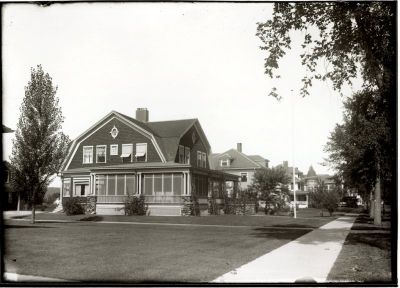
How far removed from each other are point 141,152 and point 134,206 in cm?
559

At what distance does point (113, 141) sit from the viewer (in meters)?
34.5

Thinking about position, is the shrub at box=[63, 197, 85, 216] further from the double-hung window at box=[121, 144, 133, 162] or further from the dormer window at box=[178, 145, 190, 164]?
the dormer window at box=[178, 145, 190, 164]

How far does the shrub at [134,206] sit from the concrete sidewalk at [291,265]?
17.9m

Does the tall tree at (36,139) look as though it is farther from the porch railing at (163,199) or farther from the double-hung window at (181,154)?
the double-hung window at (181,154)

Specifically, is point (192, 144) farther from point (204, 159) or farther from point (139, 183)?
point (139, 183)

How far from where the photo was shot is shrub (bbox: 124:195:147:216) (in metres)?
29.5

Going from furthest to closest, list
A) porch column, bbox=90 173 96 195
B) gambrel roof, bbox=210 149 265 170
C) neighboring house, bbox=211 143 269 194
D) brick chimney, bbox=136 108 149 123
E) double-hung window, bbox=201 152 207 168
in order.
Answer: gambrel roof, bbox=210 149 265 170
neighboring house, bbox=211 143 269 194
brick chimney, bbox=136 108 149 123
double-hung window, bbox=201 152 207 168
porch column, bbox=90 173 96 195

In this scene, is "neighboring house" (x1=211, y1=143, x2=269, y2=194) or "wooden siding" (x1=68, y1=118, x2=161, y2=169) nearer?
"wooden siding" (x1=68, y1=118, x2=161, y2=169)

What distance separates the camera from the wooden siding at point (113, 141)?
33.2m

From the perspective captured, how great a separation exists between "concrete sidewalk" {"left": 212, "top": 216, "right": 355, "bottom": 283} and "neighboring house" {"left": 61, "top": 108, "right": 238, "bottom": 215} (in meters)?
17.7

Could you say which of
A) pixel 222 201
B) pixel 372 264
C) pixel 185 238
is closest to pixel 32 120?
pixel 185 238

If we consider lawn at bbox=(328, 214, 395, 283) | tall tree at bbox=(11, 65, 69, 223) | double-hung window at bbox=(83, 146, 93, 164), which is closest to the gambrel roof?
double-hung window at bbox=(83, 146, 93, 164)

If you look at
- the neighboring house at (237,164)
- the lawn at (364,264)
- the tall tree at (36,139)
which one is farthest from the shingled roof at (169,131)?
the neighboring house at (237,164)

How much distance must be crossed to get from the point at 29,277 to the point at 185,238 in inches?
294
